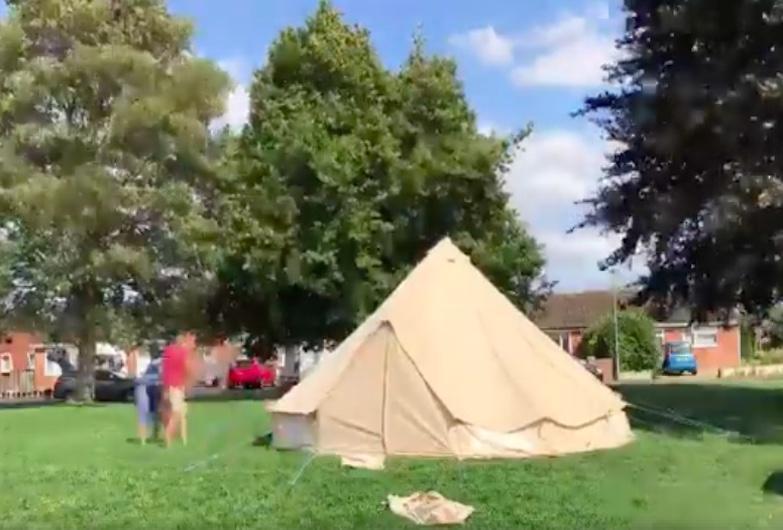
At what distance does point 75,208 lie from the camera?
119 feet

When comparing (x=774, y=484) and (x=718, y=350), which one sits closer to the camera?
(x=774, y=484)

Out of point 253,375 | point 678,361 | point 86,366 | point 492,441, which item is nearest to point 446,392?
point 492,441

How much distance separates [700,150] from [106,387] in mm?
31802

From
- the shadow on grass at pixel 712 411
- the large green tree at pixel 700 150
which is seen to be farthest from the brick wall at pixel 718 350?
the large green tree at pixel 700 150

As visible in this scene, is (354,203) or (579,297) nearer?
(354,203)

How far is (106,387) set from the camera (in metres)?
50.1

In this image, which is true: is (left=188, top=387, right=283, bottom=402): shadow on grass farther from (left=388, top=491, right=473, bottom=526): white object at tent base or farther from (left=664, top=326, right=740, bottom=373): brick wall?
(left=664, top=326, right=740, bottom=373): brick wall

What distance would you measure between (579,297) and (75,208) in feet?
182

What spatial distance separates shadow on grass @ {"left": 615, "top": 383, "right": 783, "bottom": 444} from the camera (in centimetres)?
2147

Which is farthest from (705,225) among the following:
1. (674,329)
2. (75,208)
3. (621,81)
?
(674,329)

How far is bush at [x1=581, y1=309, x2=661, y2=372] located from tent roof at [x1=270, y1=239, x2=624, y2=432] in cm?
4066

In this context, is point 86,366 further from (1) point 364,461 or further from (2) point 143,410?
(1) point 364,461

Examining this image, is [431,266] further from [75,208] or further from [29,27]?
[29,27]

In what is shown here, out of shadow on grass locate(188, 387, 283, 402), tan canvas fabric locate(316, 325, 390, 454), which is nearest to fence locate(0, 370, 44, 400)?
shadow on grass locate(188, 387, 283, 402)
